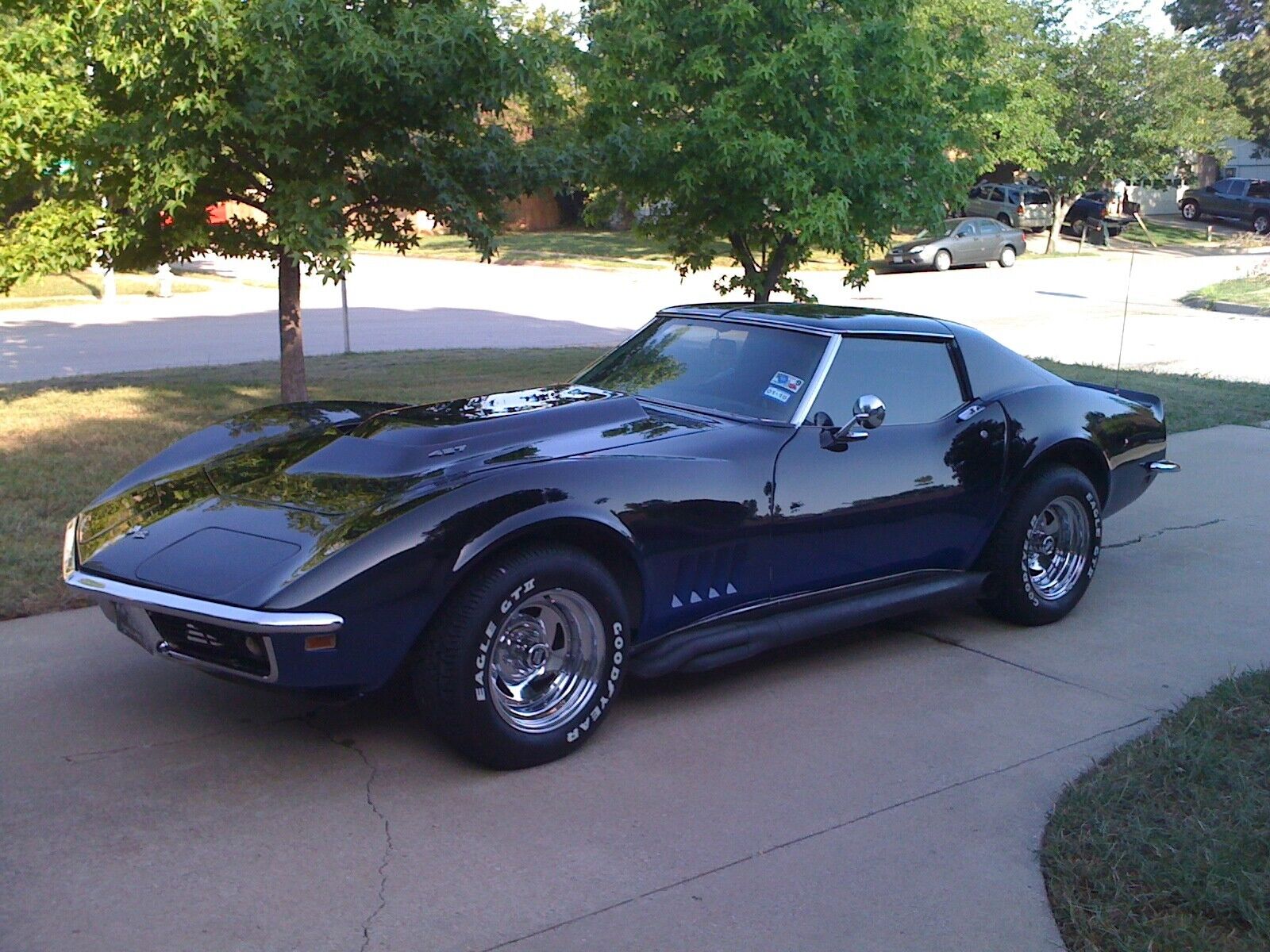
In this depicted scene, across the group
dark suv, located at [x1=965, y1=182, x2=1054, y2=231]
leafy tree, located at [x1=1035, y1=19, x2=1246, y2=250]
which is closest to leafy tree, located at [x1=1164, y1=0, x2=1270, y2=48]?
dark suv, located at [x1=965, y1=182, x2=1054, y2=231]

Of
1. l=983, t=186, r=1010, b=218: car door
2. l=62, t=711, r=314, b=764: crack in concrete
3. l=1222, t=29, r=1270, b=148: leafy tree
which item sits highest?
l=1222, t=29, r=1270, b=148: leafy tree

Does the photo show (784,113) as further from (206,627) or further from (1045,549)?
(206,627)

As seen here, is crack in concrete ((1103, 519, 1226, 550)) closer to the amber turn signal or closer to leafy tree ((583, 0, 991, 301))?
leafy tree ((583, 0, 991, 301))

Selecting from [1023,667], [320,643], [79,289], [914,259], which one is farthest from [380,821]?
[914,259]

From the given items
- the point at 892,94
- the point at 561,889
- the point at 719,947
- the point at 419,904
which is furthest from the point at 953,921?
the point at 892,94

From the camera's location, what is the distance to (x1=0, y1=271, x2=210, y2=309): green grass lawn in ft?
76.2

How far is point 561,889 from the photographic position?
3.62 metres

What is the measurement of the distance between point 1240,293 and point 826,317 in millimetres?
22494

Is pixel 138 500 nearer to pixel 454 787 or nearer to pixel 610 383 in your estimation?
pixel 454 787

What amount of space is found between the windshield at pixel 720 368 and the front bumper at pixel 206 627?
2138mm

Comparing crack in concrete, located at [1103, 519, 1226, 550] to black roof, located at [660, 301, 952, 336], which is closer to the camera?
black roof, located at [660, 301, 952, 336]

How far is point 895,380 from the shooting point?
18.7 ft

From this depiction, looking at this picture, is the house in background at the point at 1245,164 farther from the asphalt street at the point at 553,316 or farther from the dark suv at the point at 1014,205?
the asphalt street at the point at 553,316

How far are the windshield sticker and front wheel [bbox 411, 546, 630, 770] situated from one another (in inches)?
52.2
